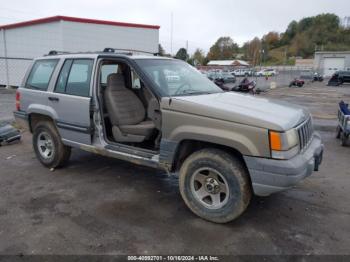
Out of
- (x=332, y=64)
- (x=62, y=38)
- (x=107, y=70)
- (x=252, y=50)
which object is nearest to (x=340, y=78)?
(x=62, y=38)

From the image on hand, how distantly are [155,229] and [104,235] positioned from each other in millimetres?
558

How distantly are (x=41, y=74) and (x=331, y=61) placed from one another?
60790 millimetres

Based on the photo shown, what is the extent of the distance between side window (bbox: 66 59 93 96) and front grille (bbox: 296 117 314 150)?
296 centimetres

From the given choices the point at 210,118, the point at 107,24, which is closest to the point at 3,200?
the point at 210,118

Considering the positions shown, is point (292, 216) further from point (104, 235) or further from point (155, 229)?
point (104, 235)

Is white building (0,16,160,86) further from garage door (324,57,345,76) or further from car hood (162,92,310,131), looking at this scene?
garage door (324,57,345,76)

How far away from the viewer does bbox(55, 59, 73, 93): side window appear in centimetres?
505

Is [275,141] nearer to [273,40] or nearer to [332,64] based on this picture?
[332,64]

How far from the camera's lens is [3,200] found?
430 cm

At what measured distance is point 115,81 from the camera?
16.6ft

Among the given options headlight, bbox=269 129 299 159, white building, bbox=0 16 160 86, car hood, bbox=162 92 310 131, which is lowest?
headlight, bbox=269 129 299 159

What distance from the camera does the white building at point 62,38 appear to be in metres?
17.6

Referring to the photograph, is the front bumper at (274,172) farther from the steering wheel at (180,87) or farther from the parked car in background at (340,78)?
the parked car in background at (340,78)

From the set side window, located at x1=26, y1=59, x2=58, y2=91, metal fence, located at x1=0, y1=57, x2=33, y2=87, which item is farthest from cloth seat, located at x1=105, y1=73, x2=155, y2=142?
metal fence, located at x1=0, y1=57, x2=33, y2=87
